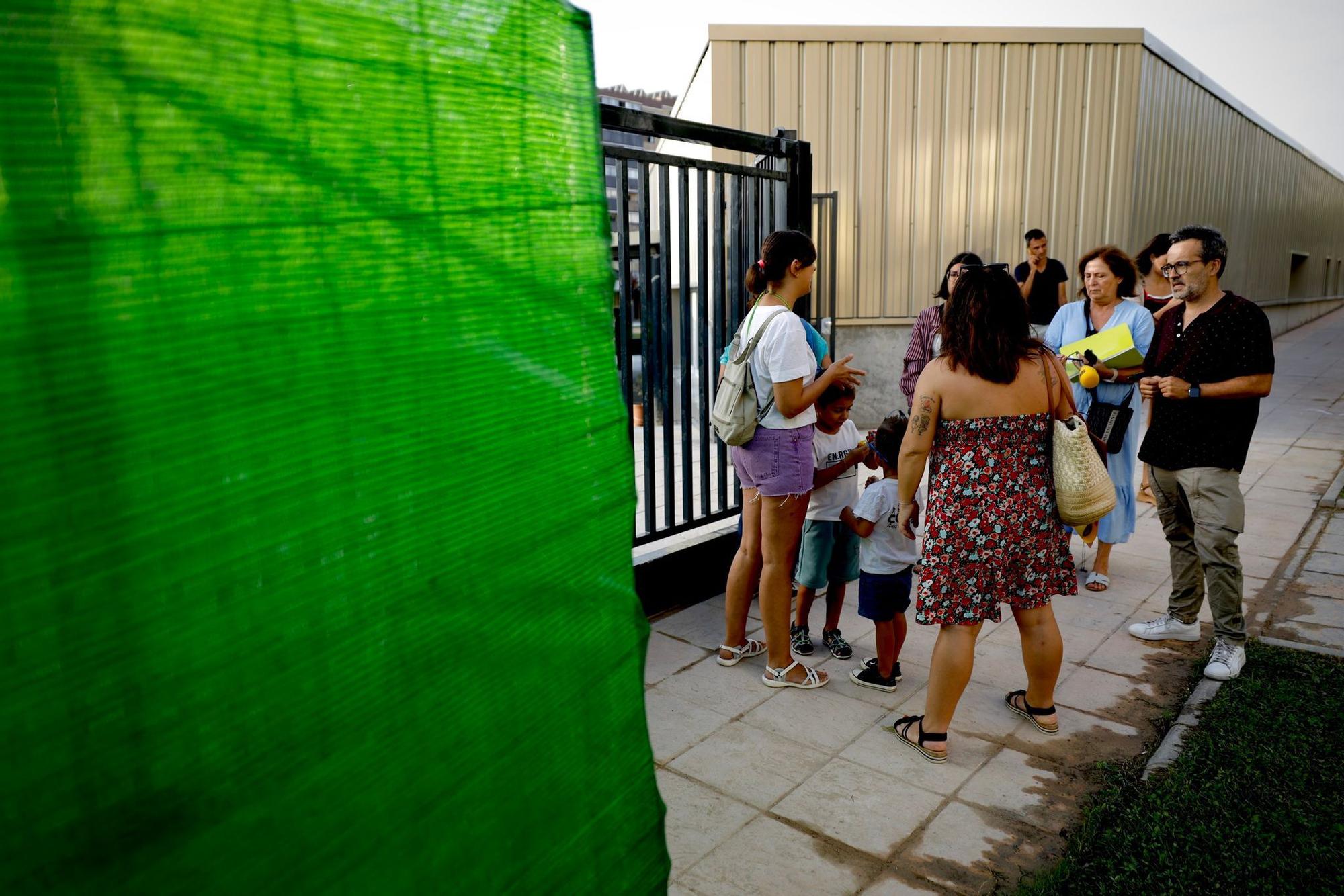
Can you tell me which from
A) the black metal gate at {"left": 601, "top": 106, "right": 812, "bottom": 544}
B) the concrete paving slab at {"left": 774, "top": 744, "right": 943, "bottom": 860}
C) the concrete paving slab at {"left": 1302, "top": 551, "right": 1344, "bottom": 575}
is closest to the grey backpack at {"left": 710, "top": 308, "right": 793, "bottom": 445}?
the black metal gate at {"left": 601, "top": 106, "right": 812, "bottom": 544}

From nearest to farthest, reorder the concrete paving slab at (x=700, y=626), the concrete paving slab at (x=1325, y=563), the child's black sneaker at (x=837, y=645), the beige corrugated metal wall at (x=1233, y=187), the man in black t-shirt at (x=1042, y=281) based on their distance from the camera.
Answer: the child's black sneaker at (x=837, y=645) → the concrete paving slab at (x=700, y=626) → the concrete paving slab at (x=1325, y=563) → the man in black t-shirt at (x=1042, y=281) → the beige corrugated metal wall at (x=1233, y=187)

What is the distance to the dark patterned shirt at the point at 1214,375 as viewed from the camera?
12.1 ft

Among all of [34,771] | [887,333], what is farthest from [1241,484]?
[34,771]

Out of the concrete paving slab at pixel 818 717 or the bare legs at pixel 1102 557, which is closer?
the concrete paving slab at pixel 818 717

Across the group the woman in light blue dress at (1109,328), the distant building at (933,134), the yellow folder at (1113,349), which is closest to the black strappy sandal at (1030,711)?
the woman in light blue dress at (1109,328)

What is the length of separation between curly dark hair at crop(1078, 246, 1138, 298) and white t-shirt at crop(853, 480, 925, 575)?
86.2 inches

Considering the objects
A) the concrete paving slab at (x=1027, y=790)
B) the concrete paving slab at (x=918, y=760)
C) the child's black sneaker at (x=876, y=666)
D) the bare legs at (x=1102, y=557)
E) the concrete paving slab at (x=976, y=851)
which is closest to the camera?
the concrete paving slab at (x=976, y=851)

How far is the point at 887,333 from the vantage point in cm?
1030

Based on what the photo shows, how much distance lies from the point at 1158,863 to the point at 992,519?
3.67 feet

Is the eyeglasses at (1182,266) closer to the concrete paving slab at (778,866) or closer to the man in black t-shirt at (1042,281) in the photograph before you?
the concrete paving slab at (778,866)

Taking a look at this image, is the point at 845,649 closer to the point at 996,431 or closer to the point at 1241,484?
the point at 996,431

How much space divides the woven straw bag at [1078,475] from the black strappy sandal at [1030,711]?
2.72 ft

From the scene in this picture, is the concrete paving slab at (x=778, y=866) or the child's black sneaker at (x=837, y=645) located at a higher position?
the child's black sneaker at (x=837, y=645)

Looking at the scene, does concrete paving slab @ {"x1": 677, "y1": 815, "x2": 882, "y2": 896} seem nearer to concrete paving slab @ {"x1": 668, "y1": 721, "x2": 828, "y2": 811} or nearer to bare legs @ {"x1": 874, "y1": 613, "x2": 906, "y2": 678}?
concrete paving slab @ {"x1": 668, "y1": 721, "x2": 828, "y2": 811}
